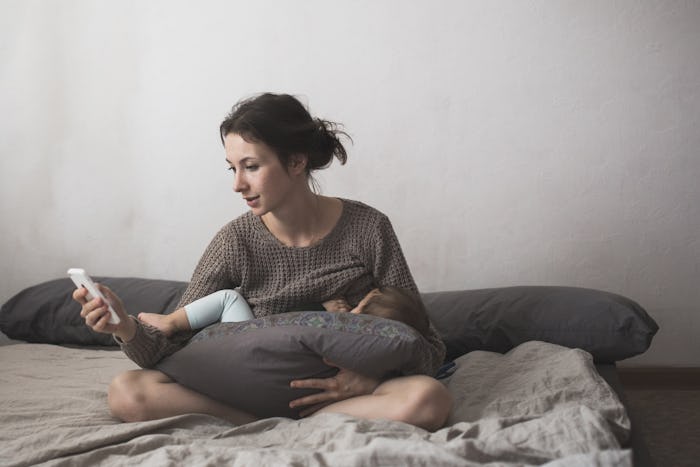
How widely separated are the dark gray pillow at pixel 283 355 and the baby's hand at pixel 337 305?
0.25m

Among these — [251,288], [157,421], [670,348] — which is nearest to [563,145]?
[670,348]

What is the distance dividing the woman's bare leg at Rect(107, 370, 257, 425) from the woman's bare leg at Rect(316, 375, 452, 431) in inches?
10.9

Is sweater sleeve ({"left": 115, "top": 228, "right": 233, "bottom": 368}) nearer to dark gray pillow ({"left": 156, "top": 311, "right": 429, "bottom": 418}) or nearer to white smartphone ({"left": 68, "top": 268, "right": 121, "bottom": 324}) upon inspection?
dark gray pillow ({"left": 156, "top": 311, "right": 429, "bottom": 418})

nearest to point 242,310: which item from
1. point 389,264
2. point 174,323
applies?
point 174,323

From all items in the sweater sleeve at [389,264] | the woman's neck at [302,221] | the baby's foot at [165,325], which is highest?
the woman's neck at [302,221]

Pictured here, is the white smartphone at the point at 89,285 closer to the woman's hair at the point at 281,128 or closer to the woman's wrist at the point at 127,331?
the woman's wrist at the point at 127,331

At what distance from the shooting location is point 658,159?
287cm

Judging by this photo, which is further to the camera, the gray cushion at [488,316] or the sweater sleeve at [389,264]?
the gray cushion at [488,316]

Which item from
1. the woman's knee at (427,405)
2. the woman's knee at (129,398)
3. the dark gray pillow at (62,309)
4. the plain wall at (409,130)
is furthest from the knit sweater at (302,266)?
the plain wall at (409,130)

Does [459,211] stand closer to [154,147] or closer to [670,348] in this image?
[670,348]

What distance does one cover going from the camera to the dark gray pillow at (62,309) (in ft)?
9.16

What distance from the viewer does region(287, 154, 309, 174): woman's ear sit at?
7.16 ft

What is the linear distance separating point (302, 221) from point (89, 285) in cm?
69

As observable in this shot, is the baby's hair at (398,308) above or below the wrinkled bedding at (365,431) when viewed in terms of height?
above
